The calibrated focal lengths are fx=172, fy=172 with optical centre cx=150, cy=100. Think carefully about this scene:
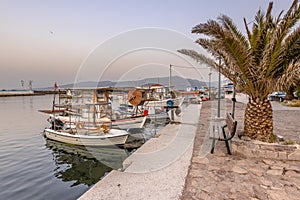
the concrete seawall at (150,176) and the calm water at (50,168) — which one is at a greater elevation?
the concrete seawall at (150,176)

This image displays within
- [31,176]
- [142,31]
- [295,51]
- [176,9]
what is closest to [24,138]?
[31,176]

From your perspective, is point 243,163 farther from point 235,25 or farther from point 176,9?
point 176,9

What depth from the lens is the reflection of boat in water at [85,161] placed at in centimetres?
626

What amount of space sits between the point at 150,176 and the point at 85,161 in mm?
5574

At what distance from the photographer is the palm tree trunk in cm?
400

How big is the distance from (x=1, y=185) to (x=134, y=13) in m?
9.50

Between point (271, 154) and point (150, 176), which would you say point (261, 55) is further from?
point (150, 176)

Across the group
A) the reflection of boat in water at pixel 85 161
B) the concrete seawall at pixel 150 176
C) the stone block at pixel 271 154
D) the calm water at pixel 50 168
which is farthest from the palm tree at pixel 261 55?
the calm water at pixel 50 168

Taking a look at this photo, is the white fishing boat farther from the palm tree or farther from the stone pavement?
the palm tree

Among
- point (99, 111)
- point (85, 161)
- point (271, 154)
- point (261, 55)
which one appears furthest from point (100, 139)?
point (261, 55)

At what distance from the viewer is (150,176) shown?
3045 millimetres

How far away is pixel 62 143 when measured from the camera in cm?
977

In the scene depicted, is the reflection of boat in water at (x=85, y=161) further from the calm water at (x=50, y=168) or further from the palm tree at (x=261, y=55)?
the palm tree at (x=261, y=55)

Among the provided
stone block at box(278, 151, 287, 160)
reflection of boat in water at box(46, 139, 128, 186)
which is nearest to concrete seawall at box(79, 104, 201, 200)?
stone block at box(278, 151, 287, 160)
